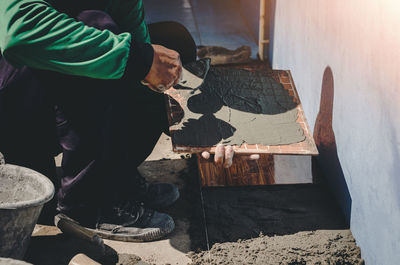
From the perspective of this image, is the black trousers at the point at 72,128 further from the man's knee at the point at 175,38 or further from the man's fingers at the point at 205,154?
the man's knee at the point at 175,38

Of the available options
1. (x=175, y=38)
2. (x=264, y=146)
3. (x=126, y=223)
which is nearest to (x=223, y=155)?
(x=264, y=146)

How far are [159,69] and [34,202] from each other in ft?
2.59

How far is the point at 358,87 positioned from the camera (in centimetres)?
215

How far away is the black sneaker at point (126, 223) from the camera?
240cm

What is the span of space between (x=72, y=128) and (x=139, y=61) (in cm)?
47

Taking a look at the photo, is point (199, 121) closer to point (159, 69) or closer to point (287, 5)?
point (159, 69)

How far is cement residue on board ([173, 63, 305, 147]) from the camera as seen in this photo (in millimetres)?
2414

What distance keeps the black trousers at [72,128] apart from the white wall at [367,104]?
42.8 inches

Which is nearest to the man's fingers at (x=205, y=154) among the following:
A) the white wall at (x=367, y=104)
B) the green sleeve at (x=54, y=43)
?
the green sleeve at (x=54, y=43)

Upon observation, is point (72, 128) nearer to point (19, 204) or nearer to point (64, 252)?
point (19, 204)

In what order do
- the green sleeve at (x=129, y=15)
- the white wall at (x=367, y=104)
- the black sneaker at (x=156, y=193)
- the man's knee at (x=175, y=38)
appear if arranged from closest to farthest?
the white wall at (x=367, y=104) → the green sleeve at (x=129, y=15) → the black sneaker at (x=156, y=193) → the man's knee at (x=175, y=38)

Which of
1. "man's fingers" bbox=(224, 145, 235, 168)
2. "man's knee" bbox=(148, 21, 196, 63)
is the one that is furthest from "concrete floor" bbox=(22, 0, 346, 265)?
"man's knee" bbox=(148, 21, 196, 63)

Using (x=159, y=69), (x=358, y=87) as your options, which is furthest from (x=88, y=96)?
(x=358, y=87)

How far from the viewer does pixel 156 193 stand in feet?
8.70
